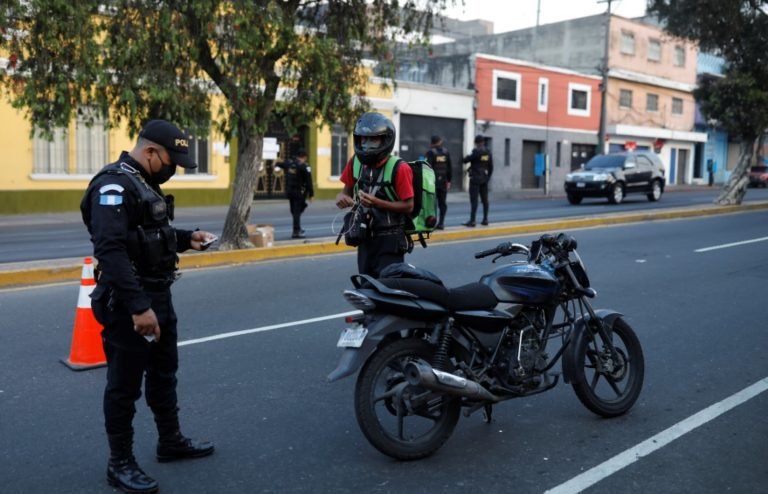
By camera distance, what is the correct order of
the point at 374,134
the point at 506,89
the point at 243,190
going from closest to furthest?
1. the point at 374,134
2. the point at 243,190
3. the point at 506,89

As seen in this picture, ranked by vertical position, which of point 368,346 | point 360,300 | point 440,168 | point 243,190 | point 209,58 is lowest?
point 368,346

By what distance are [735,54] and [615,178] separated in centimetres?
487

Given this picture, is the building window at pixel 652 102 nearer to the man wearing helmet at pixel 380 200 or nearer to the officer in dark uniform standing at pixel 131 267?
the man wearing helmet at pixel 380 200

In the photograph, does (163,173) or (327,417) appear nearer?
(163,173)

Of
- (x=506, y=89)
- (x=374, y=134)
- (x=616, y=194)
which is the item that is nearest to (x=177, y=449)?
(x=374, y=134)

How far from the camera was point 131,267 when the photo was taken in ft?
11.5

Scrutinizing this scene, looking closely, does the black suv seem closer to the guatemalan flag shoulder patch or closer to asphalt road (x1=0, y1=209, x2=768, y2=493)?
asphalt road (x1=0, y1=209, x2=768, y2=493)

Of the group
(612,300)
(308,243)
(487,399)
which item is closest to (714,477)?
(487,399)

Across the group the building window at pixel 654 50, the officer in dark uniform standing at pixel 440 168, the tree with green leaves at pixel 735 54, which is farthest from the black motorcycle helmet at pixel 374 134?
the building window at pixel 654 50

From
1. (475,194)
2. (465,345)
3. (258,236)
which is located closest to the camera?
(465,345)

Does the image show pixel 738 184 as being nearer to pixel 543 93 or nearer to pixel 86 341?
pixel 543 93

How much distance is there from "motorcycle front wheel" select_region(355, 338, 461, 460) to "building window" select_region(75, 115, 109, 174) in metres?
19.7

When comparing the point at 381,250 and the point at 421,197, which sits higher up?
the point at 421,197

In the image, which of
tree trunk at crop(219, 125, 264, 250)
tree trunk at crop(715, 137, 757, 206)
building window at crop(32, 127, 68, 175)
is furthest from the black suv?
building window at crop(32, 127, 68, 175)
